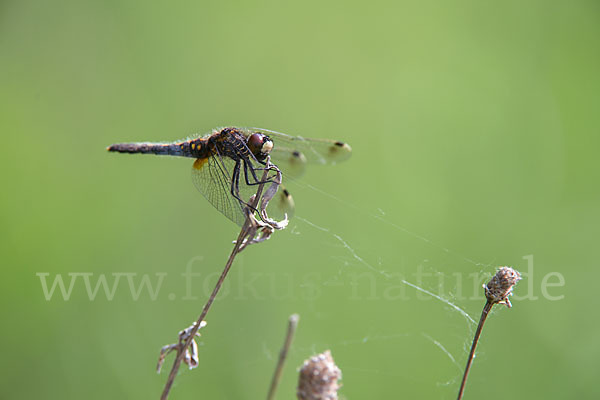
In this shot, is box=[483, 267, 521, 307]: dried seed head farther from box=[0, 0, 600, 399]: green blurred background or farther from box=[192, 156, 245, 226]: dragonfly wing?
box=[192, 156, 245, 226]: dragonfly wing

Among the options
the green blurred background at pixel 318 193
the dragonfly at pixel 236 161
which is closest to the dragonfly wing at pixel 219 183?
the dragonfly at pixel 236 161

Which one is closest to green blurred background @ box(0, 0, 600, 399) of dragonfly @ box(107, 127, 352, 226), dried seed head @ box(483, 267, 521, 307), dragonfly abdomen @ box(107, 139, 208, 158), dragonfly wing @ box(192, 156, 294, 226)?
dragonfly wing @ box(192, 156, 294, 226)

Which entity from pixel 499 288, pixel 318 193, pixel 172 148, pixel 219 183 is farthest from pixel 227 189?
pixel 318 193

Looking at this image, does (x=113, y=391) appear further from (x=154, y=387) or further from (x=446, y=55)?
(x=446, y=55)

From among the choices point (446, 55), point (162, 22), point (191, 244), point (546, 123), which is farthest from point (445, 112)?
point (162, 22)

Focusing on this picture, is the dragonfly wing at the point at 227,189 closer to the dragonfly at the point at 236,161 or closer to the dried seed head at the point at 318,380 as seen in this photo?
A: the dragonfly at the point at 236,161

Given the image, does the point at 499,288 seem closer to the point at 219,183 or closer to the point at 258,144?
the point at 258,144
